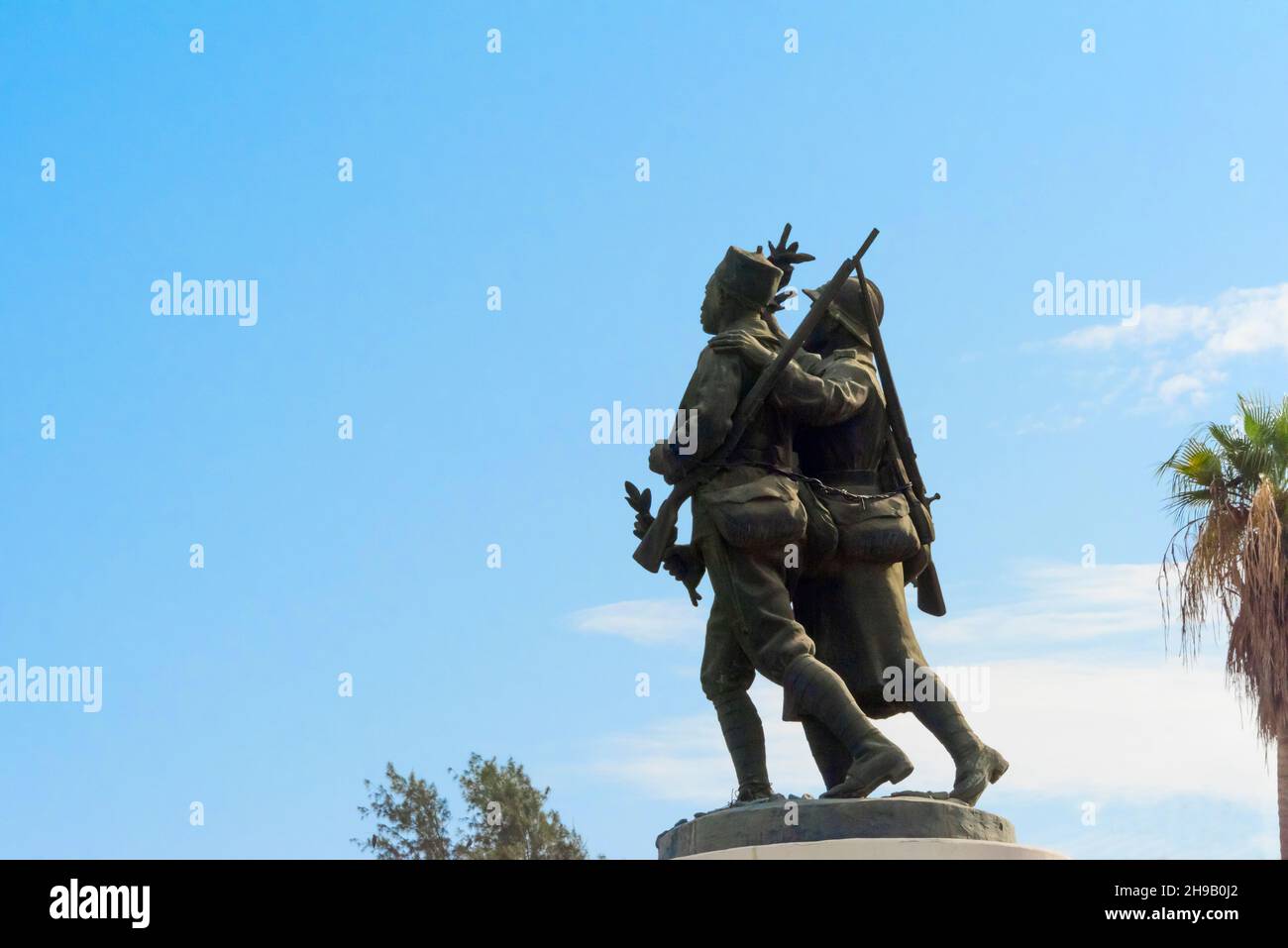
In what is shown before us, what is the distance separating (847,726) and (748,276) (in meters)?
2.61

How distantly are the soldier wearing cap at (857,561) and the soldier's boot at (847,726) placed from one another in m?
0.24

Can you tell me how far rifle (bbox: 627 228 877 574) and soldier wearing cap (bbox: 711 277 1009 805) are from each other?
0.31 ft

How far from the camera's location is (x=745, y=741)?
32.1 ft

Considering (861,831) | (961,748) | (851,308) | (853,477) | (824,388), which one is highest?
(851,308)

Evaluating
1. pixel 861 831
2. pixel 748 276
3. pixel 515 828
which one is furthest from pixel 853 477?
pixel 515 828

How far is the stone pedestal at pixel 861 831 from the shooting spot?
8656mm

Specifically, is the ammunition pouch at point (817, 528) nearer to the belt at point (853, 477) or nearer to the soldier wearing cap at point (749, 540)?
the soldier wearing cap at point (749, 540)

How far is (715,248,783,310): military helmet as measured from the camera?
401 inches

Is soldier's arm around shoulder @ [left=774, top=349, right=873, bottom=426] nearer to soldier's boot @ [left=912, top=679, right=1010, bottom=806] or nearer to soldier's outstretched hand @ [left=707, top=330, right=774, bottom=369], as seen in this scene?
soldier's outstretched hand @ [left=707, top=330, right=774, bottom=369]

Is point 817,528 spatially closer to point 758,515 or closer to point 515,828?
point 758,515

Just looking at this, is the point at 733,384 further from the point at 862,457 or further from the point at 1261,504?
the point at 1261,504

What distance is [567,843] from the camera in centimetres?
2441
